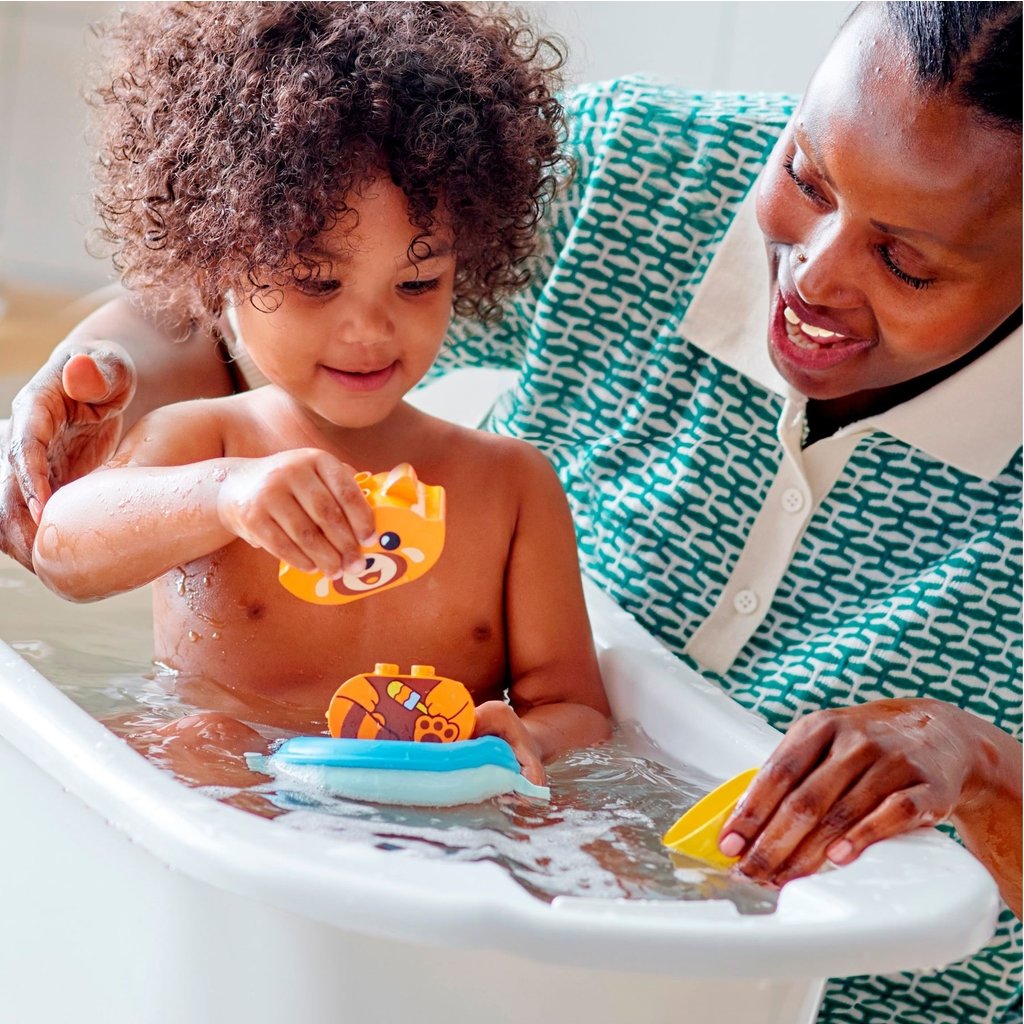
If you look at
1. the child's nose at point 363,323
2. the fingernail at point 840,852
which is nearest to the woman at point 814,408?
the fingernail at point 840,852

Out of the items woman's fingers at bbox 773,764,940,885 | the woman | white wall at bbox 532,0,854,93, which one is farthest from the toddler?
white wall at bbox 532,0,854,93

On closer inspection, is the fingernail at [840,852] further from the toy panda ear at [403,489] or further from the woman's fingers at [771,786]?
the toy panda ear at [403,489]

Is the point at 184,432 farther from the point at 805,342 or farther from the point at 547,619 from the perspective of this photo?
the point at 805,342

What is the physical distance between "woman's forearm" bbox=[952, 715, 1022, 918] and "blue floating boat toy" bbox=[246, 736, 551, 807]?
0.29m

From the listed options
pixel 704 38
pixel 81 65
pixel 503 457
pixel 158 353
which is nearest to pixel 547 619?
pixel 503 457

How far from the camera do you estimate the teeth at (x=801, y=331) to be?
3.42 ft

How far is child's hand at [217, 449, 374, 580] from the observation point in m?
0.83

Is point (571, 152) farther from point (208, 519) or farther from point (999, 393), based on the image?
point (208, 519)

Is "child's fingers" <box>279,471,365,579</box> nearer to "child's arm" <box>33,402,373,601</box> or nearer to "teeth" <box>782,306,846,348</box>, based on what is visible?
"child's arm" <box>33,402,373,601</box>

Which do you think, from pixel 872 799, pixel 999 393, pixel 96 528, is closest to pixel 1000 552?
pixel 999 393

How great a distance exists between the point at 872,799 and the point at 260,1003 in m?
0.35

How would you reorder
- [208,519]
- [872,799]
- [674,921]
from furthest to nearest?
[208,519] < [872,799] < [674,921]

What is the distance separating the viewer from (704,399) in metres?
1.28

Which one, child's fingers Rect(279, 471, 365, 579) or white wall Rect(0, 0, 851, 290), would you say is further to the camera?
white wall Rect(0, 0, 851, 290)
